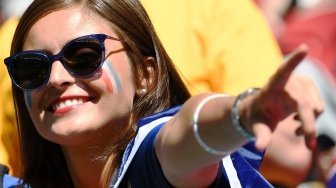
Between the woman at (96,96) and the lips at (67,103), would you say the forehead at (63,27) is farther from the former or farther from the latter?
the lips at (67,103)

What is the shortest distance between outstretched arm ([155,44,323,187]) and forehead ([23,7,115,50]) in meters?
0.47

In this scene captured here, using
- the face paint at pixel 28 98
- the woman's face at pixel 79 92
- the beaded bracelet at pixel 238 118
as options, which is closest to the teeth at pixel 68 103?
the woman's face at pixel 79 92

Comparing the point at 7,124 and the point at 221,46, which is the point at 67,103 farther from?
the point at 7,124

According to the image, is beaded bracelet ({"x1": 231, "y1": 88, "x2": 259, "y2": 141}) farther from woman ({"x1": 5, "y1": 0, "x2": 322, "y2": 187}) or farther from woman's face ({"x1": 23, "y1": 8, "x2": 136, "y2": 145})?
woman's face ({"x1": 23, "y1": 8, "x2": 136, "y2": 145})

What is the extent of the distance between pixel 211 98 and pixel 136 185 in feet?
1.08

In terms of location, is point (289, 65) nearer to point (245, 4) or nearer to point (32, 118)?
point (32, 118)

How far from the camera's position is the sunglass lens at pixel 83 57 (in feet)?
6.52

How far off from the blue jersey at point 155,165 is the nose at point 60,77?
244 millimetres

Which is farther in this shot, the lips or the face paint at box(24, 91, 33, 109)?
Answer: the face paint at box(24, 91, 33, 109)

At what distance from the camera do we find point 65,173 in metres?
2.25

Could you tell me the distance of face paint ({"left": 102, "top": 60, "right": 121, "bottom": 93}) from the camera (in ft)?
6.58

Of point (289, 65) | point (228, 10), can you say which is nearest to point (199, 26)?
point (228, 10)

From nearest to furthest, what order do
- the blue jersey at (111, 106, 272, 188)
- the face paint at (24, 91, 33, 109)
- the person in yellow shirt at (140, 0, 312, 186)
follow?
the blue jersey at (111, 106, 272, 188)
the face paint at (24, 91, 33, 109)
the person in yellow shirt at (140, 0, 312, 186)

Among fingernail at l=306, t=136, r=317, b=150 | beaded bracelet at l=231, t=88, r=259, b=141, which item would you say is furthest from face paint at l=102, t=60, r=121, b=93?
fingernail at l=306, t=136, r=317, b=150
